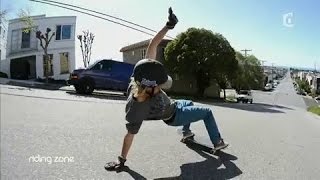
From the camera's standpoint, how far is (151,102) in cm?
488

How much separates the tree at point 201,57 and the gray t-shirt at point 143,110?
103 feet

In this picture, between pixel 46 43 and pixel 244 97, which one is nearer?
pixel 46 43

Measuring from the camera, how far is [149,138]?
638cm

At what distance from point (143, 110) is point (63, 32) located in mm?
2896

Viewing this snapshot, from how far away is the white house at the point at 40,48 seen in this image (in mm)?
6789

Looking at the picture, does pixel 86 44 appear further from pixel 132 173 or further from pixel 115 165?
pixel 132 173

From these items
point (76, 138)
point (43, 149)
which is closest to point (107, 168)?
point (43, 149)

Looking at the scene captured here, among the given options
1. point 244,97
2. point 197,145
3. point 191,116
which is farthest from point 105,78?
point 244,97

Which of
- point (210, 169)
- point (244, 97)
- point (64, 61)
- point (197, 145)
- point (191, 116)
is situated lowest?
point (244, 97)

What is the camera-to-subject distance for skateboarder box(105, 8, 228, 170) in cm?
461

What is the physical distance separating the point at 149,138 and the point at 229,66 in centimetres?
3171

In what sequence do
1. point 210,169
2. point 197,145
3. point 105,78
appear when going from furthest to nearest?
1. point 105,78
2. point 197,145
3. point 210,169

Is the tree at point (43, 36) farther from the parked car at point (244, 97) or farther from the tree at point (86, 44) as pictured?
the parked car at point (244, 97)

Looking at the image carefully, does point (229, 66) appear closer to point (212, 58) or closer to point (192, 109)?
point (212, 58)
